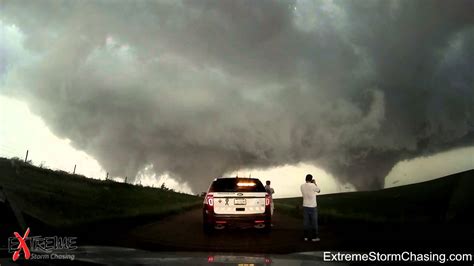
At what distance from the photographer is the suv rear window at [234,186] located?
12203 millimetres

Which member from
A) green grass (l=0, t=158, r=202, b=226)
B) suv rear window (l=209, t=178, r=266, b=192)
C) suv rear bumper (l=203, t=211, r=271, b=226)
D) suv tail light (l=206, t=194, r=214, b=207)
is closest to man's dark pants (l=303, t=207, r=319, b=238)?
suv rear bumper (l=203, t=211, r=271, b=226)

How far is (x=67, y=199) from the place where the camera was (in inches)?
1368

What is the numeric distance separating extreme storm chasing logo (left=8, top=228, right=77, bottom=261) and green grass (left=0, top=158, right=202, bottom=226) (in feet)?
15.0

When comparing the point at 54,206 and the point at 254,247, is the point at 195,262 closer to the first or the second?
the point at 254,247

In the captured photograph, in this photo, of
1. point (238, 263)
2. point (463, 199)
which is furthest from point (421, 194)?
point (238, 263)

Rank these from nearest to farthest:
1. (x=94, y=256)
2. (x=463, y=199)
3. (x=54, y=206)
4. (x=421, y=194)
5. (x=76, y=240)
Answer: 1. (x=94, y=256)
2. (x=76, y=240)
3. (x=54, y=206)
4. (x=463, y=199)
5. (x=421, y=194)

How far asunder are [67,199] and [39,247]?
28.7 meters

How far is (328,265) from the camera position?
675 centimetres

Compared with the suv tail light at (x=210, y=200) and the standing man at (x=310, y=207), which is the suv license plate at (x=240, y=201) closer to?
the suv tail light at (x=210, y=200)

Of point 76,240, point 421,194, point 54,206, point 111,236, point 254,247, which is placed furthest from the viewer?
point 421,194

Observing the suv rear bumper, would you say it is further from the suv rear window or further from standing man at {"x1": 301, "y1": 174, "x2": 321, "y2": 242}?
standing man at {"x1": 301, "y1": 174, "x2": 321, "y2": 242}

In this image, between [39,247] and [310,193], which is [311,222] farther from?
[39,247]

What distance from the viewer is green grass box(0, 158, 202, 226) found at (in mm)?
21297

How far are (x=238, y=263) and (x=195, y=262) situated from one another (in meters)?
0.74
